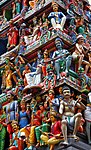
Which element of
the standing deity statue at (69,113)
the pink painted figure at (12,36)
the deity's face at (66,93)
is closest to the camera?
the standing deity statue at (69,113)

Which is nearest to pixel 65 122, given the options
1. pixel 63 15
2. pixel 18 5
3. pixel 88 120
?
pixel 88 120

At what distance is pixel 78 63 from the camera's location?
14742mm

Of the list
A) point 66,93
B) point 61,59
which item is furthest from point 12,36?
point 66,93

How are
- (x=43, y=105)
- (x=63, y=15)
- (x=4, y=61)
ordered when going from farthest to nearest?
(x=4, y=61)
(x=63, y=15)
(x=43, y=105)

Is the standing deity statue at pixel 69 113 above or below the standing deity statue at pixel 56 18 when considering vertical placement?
below

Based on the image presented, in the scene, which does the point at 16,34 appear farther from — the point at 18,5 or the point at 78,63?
the point at 78,63

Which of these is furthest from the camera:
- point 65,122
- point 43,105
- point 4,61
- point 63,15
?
point 4,61

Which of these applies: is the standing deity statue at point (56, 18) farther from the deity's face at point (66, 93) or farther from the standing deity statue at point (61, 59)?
the deity's face at point (66, 93)

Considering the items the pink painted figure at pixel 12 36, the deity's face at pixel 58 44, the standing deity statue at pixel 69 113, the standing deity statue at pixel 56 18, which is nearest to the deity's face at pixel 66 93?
the standing deity statue at pixel 69 113

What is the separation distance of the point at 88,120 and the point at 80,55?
8.73 feet

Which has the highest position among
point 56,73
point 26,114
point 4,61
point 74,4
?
point 74,4

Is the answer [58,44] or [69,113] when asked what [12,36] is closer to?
[58,44]

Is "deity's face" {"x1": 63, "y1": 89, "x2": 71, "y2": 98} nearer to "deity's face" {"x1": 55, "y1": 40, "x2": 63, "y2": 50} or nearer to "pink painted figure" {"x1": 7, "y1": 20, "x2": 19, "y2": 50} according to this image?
Result: "deity's face" {"x1": 55, "y1": 40, "x2": 63, "y2": 50}

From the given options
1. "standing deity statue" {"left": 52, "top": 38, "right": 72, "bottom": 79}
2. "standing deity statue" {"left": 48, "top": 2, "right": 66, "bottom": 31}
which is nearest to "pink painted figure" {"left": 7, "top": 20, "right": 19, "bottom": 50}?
"standing deity statue" {"left": 48, "top": 2, "right": 66, "bottom": 31}
